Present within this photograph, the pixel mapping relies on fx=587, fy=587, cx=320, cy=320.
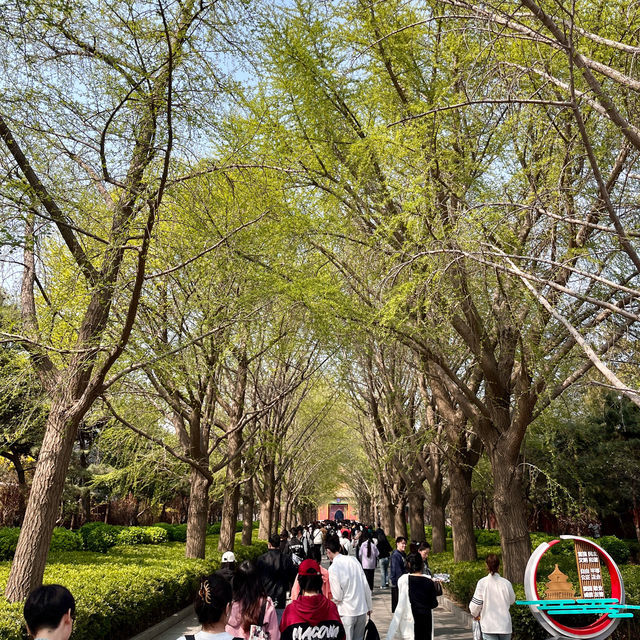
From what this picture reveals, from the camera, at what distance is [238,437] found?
18.2m

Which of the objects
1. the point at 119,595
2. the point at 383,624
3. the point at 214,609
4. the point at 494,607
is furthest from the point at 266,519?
the point at 214,609

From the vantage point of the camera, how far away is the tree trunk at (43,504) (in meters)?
7.03

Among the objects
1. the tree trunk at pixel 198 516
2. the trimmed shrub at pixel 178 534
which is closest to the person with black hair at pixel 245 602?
the tree trunk at pixel 198 516

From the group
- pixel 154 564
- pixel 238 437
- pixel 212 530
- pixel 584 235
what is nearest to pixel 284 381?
pixel 238 437

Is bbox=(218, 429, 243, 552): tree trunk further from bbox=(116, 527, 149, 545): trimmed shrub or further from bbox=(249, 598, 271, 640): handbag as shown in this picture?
bbox=(249, 598, 271, 640): handbag

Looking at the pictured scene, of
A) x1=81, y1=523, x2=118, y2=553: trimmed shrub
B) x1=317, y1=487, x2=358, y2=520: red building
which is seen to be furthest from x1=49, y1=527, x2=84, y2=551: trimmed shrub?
x1=317, y1=487, x2=358, y2=520: red building

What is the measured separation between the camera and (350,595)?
7023 mm

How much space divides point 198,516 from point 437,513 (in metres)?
9.20

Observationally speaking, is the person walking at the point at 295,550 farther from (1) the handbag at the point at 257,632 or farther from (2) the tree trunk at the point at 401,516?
(2) the tree trunk at the point at 401,516

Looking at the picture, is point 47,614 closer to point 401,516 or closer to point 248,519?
point 248,519

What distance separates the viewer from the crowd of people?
10.9 feet

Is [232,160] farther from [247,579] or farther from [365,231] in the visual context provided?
[247,579]

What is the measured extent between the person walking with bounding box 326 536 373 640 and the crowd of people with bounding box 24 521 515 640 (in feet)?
0.04

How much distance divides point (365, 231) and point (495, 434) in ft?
14.7
